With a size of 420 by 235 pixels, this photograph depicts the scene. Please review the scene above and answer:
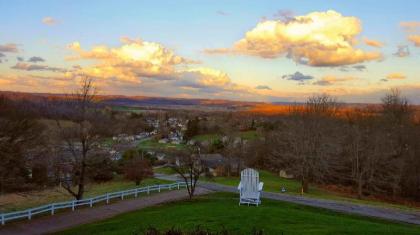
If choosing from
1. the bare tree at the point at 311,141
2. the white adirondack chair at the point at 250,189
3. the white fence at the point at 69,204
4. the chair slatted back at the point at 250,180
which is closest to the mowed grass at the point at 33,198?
the white fence at the point at 69,204

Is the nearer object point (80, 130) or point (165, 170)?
point (80, 130)

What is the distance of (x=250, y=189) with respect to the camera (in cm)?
2441

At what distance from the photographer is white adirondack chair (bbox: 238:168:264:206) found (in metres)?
24.2

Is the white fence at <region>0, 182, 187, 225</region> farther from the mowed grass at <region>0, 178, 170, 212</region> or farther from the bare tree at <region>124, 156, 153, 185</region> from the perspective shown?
the bare tree at <region>124, 156, 153, 185</region>

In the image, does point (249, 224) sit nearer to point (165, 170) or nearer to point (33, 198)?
point (33, 198)

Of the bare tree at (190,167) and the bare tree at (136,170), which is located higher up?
the bare tree at (190,167)

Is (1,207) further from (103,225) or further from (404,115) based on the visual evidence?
(404,115)

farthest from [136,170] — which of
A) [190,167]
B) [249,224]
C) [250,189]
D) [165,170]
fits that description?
[249,224]

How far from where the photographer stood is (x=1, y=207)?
28891mm

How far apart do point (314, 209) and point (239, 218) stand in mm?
8883

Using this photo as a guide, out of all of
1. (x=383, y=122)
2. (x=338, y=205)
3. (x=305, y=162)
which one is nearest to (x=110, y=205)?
(x=338, y=205)

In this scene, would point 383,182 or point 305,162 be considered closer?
point 305,162

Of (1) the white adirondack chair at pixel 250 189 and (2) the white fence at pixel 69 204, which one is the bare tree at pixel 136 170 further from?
(1) the white adirondack chair at pixel 250 189

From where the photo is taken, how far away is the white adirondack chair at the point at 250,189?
2416 centimetres
